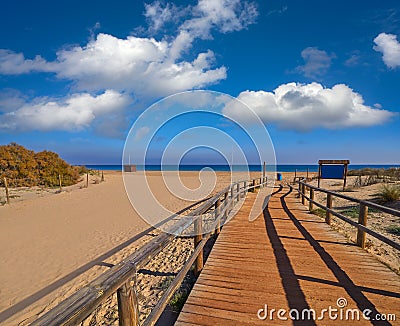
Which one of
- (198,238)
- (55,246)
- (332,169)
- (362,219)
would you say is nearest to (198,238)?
(198,238)

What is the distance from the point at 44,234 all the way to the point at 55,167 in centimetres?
1722

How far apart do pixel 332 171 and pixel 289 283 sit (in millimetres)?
14443

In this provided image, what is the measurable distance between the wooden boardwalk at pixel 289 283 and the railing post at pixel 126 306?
3.25ft

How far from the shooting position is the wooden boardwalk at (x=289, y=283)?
105 inches

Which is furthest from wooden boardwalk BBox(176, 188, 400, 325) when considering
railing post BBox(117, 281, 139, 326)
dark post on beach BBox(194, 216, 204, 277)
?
railing post BBox(117, 281, 139, 326)

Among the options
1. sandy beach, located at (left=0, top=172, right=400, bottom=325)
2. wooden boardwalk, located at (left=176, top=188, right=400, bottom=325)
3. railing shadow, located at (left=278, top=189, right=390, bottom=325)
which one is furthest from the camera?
sandy beach, located at (left=0, top=172, right=400, bottom=325)

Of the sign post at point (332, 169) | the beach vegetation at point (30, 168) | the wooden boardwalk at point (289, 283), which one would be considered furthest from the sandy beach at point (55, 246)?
the sign post at point (332, 169)

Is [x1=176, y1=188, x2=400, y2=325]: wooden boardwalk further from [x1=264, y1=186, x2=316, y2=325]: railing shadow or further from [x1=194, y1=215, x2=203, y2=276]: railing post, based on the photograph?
[x1=194, y1=215, x2=203, y2=276]: railing post

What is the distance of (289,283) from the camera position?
10.9 feet

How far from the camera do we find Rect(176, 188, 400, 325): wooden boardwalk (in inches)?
105

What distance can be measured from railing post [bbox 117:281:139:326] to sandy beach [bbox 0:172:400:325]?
8.72 feet

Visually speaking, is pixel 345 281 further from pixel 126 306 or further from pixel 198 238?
pixel 126 306

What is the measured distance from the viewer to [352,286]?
3.22m

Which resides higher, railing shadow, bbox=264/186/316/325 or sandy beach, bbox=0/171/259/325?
railing shadow, bbox=264/186/316/325
